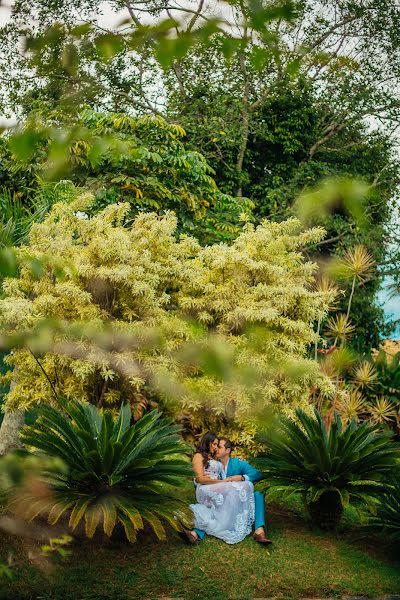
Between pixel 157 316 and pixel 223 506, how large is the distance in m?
4.00

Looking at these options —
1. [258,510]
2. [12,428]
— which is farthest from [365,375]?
[258,510]

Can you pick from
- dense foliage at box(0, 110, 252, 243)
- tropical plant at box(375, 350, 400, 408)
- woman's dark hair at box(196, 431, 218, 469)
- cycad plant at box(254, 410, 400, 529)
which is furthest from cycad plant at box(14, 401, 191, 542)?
tropical plant at box(375, 350, 400, 408)

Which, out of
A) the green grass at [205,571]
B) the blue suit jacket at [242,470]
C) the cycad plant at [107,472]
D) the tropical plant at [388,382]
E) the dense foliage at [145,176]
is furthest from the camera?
the tropical plant at [388,382]

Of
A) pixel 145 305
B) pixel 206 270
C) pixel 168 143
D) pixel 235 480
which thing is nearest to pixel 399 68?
pixel 168 143

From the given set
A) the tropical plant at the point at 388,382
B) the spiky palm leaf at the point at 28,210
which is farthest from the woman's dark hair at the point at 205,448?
the tropical plant at the point at 388,382

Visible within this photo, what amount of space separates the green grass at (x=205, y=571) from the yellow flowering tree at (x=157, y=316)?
2.98 meters

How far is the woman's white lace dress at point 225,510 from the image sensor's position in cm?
782

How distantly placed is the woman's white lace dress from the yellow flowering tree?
2.53 meters

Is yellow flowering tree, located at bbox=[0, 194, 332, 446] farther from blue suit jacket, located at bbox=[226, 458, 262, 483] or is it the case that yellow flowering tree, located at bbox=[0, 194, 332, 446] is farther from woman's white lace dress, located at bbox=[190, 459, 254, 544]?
woman's white lace dress, located at bbox=[190, 459, 254, 544]

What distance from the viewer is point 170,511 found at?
7.25 meters

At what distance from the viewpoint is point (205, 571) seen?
7.11 m

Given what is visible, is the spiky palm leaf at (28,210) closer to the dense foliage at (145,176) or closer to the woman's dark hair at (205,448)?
the dense foliage at (145,176)

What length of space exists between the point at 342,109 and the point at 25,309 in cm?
1279

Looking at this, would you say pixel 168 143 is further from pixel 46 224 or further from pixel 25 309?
pixel 25 309
